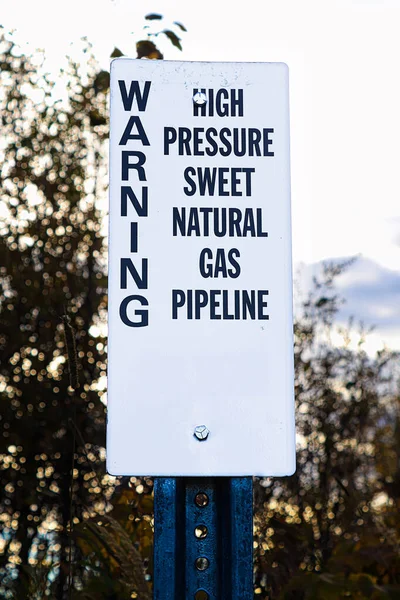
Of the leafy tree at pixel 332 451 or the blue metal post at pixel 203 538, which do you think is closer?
the blue metal post at pixel 203 538

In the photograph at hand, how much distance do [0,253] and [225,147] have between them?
298 cm

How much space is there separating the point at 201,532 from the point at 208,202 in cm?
72

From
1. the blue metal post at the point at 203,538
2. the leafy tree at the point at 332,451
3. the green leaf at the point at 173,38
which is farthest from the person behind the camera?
the leafy tree at the point at 332,451

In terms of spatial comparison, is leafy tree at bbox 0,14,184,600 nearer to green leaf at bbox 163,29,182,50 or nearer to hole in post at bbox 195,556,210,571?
green leaf at bbox 163,29,182,50

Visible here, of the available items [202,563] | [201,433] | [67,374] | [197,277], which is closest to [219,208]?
[197,277]

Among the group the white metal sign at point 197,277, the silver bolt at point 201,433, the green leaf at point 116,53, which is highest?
the green leaf at point 116,53

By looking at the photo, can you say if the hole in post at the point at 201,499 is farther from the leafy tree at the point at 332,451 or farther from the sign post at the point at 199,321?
the leafy tree at the point at 332,451

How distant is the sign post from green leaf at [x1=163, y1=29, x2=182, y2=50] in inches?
59.6

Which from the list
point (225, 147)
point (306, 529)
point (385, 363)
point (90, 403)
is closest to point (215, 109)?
point (225, 147)

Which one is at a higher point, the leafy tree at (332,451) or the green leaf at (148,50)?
the green leaf at (148,50)

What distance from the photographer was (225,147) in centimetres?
188

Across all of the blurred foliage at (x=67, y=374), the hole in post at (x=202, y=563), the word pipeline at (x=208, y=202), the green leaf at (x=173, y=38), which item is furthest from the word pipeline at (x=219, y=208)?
the blurred foliage at (x=67, y=374)

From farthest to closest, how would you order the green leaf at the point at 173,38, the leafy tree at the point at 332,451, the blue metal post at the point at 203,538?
1. the leafy tree at the point at 332,451
2. the green leaf at the point at 173,38
3. the blue metal post at the point at 203,538

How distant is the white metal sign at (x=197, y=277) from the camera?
5.81ft
